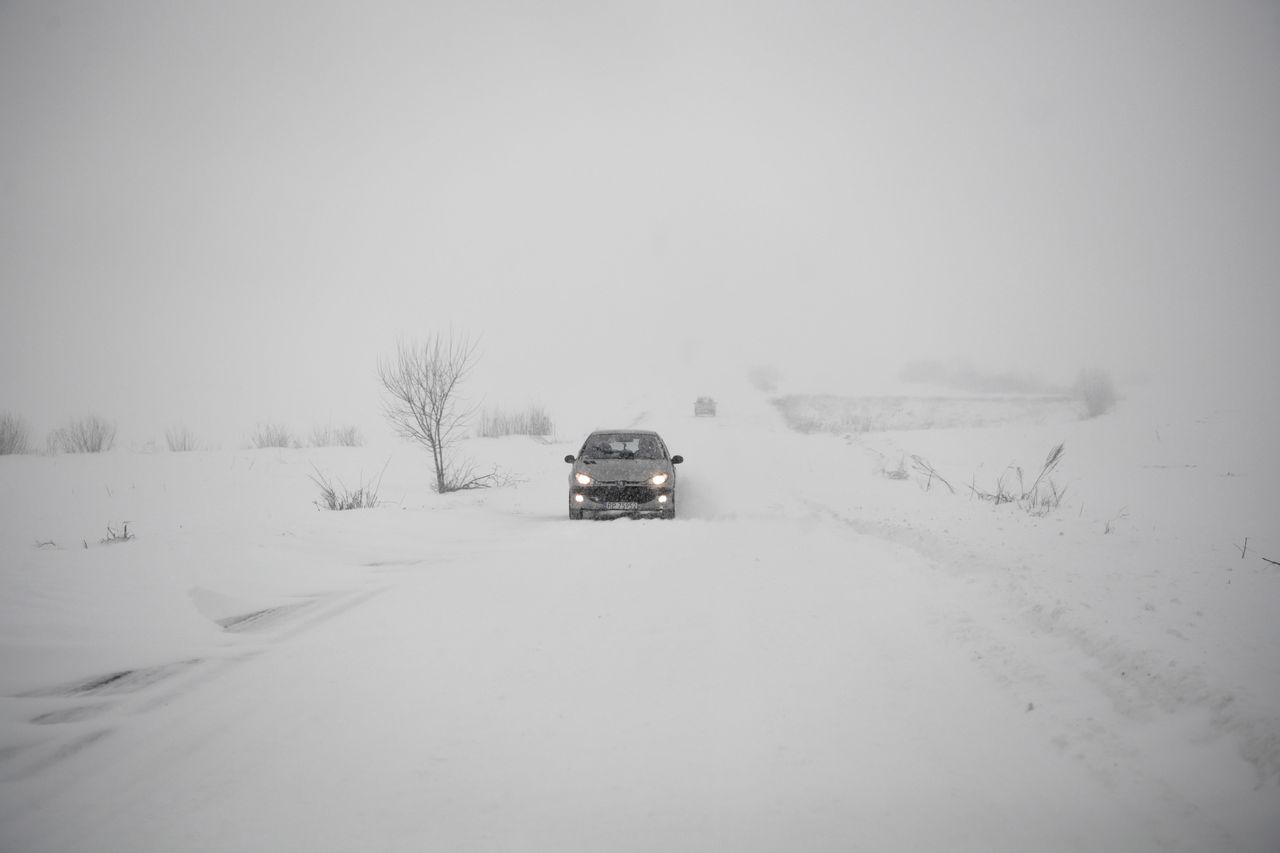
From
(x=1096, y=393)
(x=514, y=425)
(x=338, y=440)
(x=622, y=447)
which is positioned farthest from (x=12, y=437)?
(x=1096, y=393)

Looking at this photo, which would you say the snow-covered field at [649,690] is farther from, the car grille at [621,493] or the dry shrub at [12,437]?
the dry shrub at [12,437]

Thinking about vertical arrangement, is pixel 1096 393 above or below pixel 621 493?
above

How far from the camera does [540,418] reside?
24.1 meters

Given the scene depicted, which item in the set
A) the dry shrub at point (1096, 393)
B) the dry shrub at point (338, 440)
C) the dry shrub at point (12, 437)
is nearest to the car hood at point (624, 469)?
the dry shrub at point (338, 440)

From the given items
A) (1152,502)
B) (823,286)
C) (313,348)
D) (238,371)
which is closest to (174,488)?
(1152,502)

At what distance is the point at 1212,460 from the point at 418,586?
62.1ft

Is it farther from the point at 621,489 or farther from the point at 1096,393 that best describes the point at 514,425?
the point at 1096,393

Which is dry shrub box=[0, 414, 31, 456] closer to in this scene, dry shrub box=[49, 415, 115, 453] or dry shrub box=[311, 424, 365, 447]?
dry shrub box=[49, 415, 115, 453]

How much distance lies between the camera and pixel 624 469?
27.0 ft

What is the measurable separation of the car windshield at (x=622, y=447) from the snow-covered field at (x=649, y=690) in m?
2.32

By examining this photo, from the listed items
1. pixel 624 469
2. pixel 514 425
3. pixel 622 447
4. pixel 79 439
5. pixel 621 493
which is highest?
pixel 79 439

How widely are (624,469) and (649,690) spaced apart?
5194mm

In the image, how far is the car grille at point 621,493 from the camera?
790cm

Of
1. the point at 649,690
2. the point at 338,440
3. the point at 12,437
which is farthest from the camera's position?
the point at 338,440
